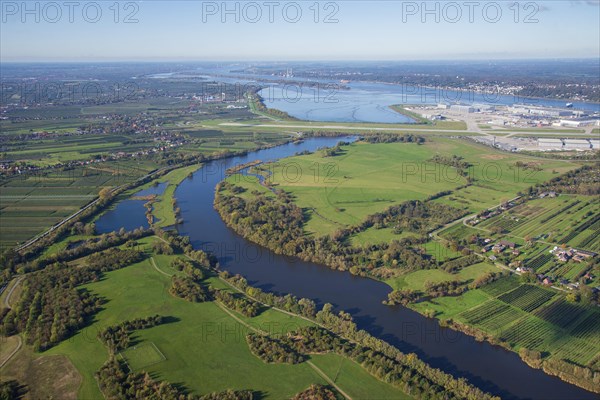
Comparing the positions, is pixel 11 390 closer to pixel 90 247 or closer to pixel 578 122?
pixel 90 247

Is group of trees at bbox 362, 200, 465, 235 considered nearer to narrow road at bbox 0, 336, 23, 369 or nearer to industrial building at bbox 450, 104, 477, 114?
narrow road at bbox 0, 336, 23, 369

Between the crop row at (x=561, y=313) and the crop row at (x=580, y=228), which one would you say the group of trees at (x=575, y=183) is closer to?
the crop row at (x=580, y=228)

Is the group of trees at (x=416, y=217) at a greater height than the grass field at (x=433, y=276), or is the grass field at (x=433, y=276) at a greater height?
the group of trees at (x=416, y=217)

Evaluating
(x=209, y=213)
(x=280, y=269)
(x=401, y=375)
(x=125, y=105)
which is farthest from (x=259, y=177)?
(x=125, y=105)

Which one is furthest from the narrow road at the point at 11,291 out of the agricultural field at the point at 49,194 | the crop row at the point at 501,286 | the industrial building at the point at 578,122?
the industrial building at the point at 578,122

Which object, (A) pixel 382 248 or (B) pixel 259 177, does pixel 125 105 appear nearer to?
(B) pixel 259 177

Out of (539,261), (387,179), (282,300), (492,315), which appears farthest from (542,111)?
(282,300)

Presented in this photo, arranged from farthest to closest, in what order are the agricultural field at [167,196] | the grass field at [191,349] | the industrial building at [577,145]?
1. the industrial building at [577,145]
2. the agricultural field at [167,196]
3. the grass field at [191,349]
